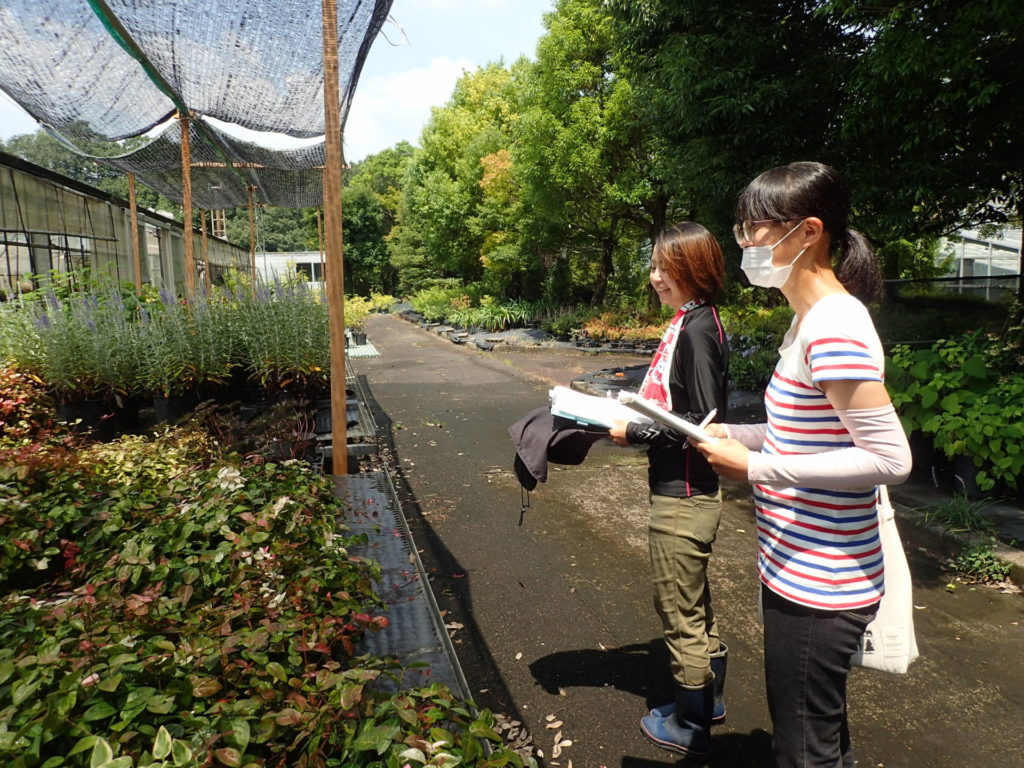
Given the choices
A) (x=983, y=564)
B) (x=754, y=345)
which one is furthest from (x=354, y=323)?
(x=983, y=564)

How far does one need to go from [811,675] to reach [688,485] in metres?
0.91

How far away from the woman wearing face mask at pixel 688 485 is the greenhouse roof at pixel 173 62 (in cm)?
361

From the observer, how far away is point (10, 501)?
2.55 m

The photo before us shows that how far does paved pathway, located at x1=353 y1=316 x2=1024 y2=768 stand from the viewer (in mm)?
2730

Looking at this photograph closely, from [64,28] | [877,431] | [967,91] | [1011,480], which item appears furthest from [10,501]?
[967,91]

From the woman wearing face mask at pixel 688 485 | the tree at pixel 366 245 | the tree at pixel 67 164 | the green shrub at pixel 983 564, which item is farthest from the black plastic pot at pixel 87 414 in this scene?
the tree at pixel 67 164

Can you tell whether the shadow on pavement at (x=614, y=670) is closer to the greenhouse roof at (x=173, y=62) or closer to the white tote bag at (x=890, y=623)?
the white tote bag at (x=890, y=623)

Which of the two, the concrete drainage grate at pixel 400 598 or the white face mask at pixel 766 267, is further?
the concrete drainage grate at pixel 400 598

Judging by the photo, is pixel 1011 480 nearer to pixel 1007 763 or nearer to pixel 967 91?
pixel 1007 763

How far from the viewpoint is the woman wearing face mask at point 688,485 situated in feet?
8.04

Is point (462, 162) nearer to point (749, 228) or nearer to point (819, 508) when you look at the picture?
point (749, 228)

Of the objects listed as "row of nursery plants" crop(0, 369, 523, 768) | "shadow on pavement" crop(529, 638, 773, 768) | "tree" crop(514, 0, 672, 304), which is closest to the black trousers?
"row of nursery plants" crop(0, 369, 523, 768)

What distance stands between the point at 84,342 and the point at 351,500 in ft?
8.40

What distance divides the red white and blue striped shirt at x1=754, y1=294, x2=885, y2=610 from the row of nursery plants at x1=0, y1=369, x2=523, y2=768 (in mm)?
818
